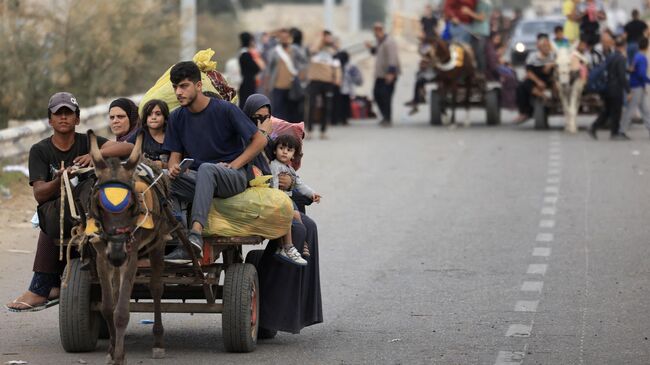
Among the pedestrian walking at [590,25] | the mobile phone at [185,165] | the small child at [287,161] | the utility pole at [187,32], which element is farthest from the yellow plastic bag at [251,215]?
the utility pole at [187,32]

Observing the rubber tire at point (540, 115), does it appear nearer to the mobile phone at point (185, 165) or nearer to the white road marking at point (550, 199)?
the white road marking at point (550, 199)

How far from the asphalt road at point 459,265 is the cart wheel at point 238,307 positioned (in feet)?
0.45

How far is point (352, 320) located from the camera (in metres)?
12.4

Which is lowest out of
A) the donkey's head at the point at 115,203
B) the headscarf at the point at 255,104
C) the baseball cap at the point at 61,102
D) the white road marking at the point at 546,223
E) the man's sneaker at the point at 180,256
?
the white road marking at the point at 546,223

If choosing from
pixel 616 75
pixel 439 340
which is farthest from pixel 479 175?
pixel 439 340

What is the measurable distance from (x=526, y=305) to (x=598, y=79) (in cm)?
1636

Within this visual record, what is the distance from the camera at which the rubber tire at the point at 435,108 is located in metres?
32.0

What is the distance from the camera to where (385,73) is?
3278 cm

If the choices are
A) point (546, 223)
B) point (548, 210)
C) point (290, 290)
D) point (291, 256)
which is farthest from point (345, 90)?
point (291, 256)

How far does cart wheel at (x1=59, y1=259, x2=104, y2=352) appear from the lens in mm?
10281

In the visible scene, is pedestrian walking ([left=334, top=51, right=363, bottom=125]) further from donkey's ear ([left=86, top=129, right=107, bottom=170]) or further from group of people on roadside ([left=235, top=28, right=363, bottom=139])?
donkey's ear ([left=86, top=129, right=107, bottom=170])

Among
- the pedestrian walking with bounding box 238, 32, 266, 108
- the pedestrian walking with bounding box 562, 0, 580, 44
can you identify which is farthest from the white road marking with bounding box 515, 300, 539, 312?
the pedestrian walking with bounding box 562, 0, 580, 44

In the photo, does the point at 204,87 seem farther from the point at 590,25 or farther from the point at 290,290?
the point at 590,25

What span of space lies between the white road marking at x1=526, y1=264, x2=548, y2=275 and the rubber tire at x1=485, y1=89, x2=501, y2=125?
54.1ft
